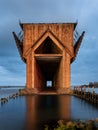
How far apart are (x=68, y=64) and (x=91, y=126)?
42.7m

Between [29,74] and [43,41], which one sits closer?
[29,74]

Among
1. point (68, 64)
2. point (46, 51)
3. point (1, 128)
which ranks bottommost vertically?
point (1, 128)

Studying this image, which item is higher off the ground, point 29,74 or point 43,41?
point 43,41

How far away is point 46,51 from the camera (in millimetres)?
72375

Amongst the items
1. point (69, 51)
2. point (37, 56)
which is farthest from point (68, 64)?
point (37, 56)

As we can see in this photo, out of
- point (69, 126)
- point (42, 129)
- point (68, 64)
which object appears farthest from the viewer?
point (68, 64)

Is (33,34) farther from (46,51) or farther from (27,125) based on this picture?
(27,125)

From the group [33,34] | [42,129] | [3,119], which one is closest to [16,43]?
[33,34]

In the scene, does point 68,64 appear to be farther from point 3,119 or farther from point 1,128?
point 1,128

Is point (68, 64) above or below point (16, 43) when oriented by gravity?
below

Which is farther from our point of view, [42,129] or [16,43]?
[16,43]

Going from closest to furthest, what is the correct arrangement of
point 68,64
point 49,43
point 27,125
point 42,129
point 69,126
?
point 69,126
point 42,129
point 27,125
point 68,64
point 49,43

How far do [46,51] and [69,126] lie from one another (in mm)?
59769

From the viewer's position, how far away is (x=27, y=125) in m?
17.5
